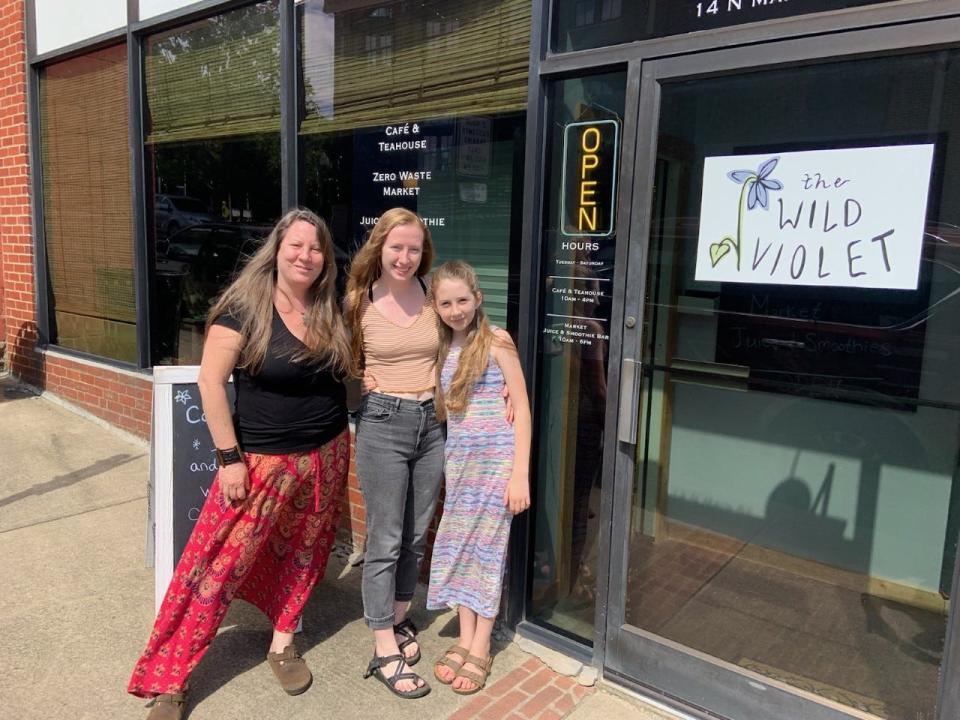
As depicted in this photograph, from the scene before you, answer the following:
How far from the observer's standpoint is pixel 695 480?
10.4 ft

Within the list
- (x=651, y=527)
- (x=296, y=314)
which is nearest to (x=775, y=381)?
(x=651, y=527)

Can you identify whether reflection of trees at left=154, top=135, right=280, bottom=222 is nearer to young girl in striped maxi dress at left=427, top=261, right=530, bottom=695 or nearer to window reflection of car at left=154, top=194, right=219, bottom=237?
window reflection of car at left=154, top=194, right=219, bottom=237

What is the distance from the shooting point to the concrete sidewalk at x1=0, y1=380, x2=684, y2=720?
8.77 ft

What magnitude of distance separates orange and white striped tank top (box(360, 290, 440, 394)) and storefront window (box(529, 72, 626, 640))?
56 cm

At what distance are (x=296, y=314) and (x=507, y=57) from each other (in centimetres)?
152

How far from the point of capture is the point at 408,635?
304 centimetres

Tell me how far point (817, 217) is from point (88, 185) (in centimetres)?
551

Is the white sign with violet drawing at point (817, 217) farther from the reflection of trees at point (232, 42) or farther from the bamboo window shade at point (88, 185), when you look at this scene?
the bamboo window shade at point (88, 185)

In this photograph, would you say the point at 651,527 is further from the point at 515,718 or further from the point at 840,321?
the point at 840,321

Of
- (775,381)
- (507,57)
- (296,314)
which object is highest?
(507,57)

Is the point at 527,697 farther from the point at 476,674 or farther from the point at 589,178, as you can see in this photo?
the point at 589,178

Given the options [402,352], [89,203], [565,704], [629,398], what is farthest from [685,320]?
[89,203]

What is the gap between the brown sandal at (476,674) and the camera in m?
2.77

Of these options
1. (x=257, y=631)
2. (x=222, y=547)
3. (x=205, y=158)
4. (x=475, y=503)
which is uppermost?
(x=205, y=158)
